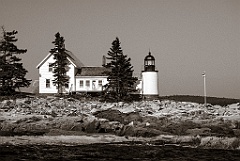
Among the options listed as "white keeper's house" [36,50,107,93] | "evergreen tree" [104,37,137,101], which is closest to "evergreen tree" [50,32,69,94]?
"white keeper's house" [36,50,107,93]

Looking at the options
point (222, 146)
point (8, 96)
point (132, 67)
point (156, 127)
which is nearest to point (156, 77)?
point (132, 67)

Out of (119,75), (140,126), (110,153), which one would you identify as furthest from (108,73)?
(110,153)

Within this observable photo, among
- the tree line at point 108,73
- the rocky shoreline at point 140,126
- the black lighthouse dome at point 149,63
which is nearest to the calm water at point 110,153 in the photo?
the rocky shoreline at point 140,126

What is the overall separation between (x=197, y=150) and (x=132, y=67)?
2684 cm

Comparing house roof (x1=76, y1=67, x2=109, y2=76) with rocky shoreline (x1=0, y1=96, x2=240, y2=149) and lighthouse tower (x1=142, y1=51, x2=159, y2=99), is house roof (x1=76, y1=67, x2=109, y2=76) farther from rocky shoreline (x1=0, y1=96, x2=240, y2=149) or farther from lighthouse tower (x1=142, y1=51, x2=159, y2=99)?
rocky shoreline (x1=0, y1=96, x2=240, y2=149)

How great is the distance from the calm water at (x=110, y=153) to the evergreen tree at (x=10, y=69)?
2515 centimetres

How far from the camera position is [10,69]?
1785 inches

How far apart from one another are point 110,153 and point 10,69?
2957 centimetres

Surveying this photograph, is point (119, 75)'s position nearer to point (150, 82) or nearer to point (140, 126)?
point (150, 82)

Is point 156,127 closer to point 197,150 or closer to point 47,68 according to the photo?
point 197,150

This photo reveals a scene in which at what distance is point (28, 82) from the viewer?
4591 centimetres

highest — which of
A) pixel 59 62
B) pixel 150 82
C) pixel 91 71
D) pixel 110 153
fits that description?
pixel 59 62

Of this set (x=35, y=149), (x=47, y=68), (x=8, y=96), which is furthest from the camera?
(x=47, y=68)

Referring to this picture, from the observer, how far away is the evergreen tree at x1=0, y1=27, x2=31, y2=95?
45156 millimetres
